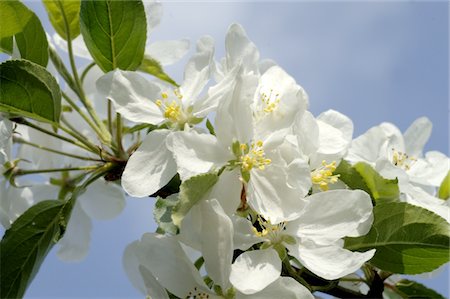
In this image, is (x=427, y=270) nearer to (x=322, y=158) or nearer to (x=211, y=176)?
(x=322, y=158)

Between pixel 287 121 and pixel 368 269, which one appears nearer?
pixel 287 121

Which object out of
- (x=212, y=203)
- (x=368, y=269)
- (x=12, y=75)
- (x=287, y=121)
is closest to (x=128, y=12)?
(x=12, y=75)

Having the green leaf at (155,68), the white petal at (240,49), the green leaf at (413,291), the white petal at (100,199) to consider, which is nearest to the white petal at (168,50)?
the green leaf at (155,68)

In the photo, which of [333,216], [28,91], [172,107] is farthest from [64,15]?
[333,216]

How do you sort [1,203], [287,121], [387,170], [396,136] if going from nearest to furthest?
[287,121] → [387,170] → [1,203] → [396,136]

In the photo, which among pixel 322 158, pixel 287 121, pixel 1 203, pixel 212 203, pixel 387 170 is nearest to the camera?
pixel 212 203

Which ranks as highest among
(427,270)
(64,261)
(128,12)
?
(128,12)
